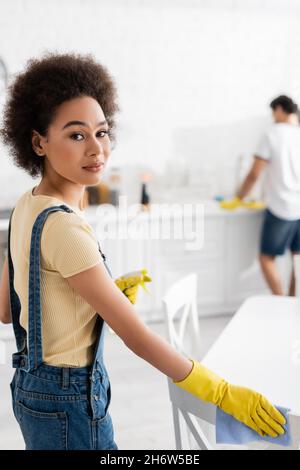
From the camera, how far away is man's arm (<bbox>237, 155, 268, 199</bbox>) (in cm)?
358

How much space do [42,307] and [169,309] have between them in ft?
2.22

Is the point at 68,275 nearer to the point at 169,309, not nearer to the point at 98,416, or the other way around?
the point at 98,416

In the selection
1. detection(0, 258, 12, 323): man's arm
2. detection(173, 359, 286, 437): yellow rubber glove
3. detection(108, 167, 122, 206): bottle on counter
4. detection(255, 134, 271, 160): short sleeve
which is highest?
detection(255, 134, 271, 160): short sleeve

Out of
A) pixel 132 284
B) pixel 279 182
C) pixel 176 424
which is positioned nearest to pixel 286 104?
pixel 279 182

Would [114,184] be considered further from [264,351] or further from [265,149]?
[264,351]

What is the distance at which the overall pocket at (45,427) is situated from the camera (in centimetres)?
118

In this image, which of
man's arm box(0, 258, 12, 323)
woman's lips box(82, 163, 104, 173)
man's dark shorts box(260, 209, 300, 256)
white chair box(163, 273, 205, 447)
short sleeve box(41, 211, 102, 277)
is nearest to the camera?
short sleeve box(41, 211, 102, 277)

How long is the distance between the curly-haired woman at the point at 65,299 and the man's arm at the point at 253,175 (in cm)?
246

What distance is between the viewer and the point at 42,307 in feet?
3.78

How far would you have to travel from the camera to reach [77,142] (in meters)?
1.16

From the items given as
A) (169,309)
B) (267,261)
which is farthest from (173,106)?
(169,309)

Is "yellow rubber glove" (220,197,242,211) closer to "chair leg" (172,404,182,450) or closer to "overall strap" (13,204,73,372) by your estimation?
"chair leg" (172,404,182,450)

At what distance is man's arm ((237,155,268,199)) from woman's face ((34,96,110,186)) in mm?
2522

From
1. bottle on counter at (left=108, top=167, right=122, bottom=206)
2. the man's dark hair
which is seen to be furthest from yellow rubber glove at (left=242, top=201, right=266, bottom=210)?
bottle on counter at (left=108, top=167, right=122, bottom=206)
